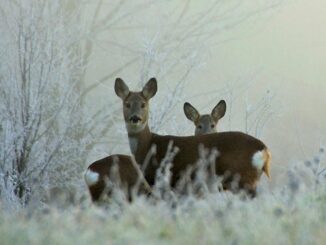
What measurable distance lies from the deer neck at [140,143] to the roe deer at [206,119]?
187 centimetres

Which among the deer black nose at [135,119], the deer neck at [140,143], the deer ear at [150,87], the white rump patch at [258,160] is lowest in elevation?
the white rump patch at [258,160]

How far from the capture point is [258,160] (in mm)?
8867

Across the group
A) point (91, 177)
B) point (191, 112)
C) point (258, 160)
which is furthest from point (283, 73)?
point (91, 177)

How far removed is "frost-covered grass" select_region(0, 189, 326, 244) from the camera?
4.85m

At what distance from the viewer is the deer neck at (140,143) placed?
9672 mm

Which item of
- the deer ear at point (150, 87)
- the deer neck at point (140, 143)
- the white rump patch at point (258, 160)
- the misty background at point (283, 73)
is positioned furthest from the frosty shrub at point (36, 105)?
the misty background at point (283, 73)

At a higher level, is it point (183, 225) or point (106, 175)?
point (106, 175)

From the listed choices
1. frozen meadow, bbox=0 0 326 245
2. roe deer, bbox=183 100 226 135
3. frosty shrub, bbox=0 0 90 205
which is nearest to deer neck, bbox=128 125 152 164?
frozen meadow, bbox=0 0 326 245

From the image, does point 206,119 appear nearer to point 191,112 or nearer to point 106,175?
point 191,112

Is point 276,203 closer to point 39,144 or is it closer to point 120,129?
point 39,144

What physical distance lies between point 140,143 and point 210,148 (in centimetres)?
89

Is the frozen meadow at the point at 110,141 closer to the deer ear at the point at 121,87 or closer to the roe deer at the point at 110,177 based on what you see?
the roe deer at the point at 110,177

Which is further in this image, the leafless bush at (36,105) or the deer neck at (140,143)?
the leafless bush at (36,105)

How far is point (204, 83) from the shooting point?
104 ft
